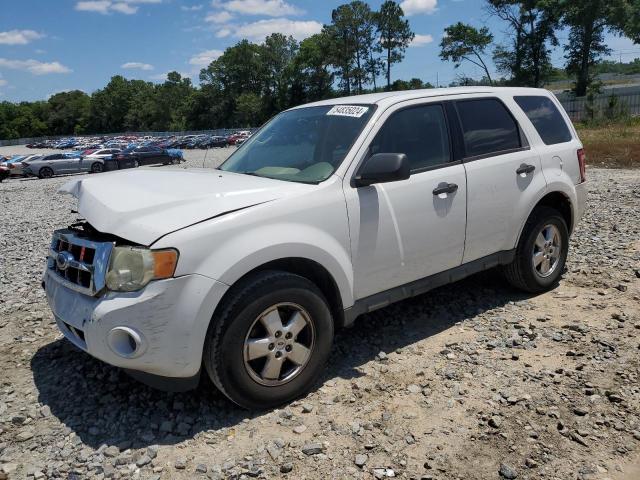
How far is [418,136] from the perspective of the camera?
4.10 meters

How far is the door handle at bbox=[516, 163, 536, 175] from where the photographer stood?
4602 millimetres

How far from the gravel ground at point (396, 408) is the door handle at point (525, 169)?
120 cm

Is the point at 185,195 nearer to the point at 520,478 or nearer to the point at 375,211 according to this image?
the point at 375,211

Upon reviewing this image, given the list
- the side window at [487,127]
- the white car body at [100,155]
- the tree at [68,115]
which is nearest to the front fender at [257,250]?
the side window at [487,127]

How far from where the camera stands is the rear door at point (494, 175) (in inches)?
169

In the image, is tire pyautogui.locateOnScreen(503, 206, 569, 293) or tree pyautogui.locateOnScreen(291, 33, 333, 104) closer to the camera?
tire pyautogui.locateOnScreen(503, 206, 569, 293)

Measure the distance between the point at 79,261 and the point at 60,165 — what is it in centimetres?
3229

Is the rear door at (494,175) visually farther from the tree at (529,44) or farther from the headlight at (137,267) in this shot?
the tree at (529,44)

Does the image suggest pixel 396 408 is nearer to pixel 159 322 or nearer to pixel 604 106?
pixel 159 322

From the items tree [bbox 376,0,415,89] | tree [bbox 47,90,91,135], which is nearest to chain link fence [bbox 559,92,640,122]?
tree [bbox 376,0,415,89]

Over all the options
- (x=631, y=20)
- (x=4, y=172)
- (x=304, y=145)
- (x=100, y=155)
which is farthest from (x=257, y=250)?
(x=631, y=20)

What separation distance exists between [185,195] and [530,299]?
11.2ft

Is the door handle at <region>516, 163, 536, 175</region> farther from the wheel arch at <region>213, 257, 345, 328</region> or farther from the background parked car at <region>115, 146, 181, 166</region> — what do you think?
the background parked car at <region>115, 146, 181, 166</region>

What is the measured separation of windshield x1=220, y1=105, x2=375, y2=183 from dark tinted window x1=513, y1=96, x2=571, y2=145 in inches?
72.2
